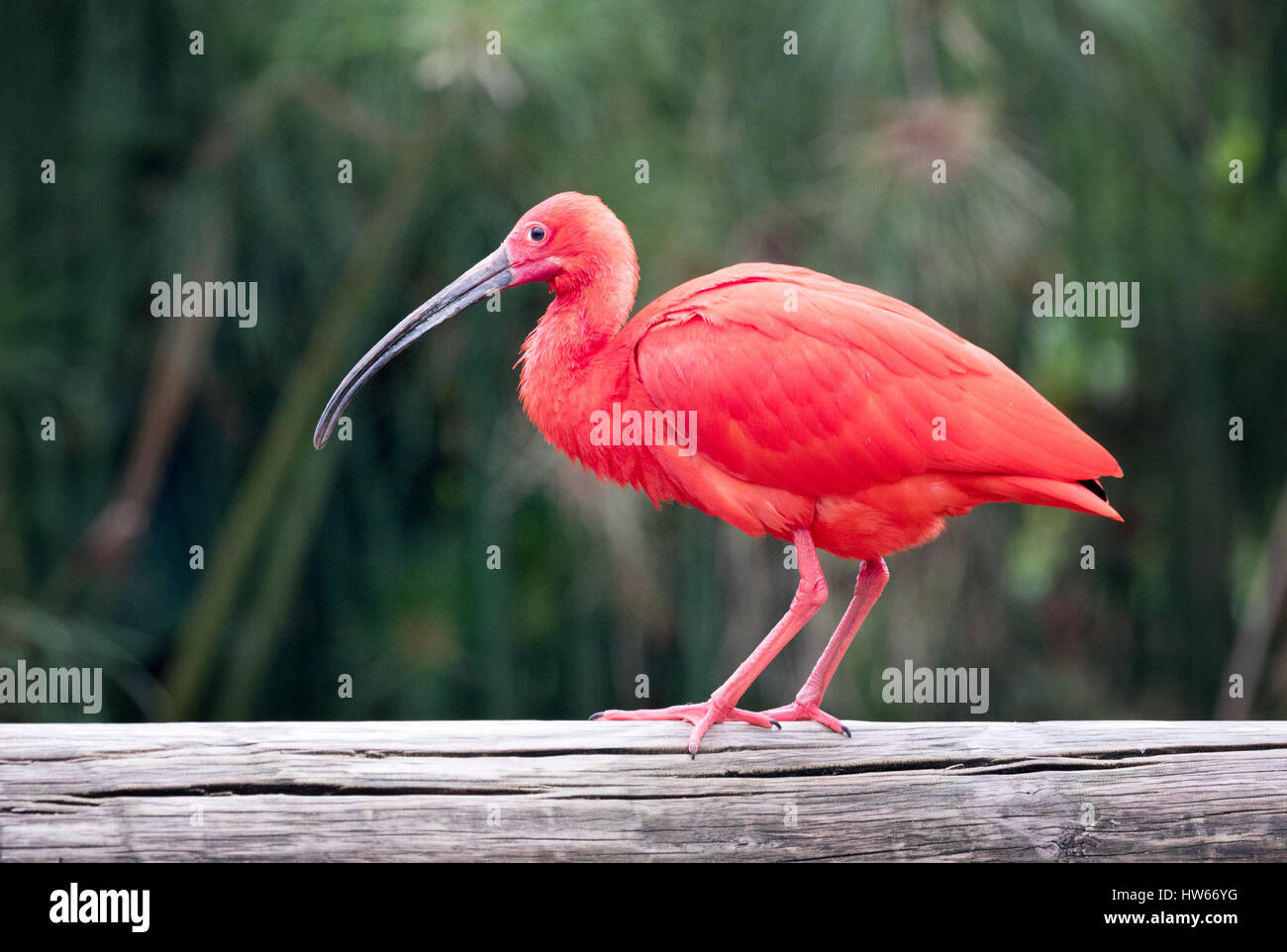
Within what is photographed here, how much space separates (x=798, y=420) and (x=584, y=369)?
0.50 m

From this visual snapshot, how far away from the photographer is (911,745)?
2.68 meters

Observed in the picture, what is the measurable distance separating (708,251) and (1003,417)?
2.42m

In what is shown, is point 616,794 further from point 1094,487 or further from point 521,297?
point 521,297

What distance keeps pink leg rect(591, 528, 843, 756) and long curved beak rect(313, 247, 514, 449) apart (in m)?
0.90

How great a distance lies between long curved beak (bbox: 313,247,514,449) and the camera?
3045mm

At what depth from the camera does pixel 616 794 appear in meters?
2.61

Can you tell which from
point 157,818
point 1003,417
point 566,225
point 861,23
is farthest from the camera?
point 861,23

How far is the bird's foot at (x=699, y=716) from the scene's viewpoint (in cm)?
267

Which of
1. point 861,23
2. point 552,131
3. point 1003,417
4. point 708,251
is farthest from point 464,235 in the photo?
point 1003,417

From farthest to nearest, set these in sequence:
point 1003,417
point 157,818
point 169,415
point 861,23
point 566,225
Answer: point 169,415 → point 861,23 → point 566,225 → point 1003,417 → point 157,818

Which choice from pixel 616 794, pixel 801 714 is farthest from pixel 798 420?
pixel 616 794

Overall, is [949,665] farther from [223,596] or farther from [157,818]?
[157,818]

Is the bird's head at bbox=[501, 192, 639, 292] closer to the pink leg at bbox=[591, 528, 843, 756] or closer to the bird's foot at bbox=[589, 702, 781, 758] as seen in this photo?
the pink leg at bbox=[591, 528, 843, 756]

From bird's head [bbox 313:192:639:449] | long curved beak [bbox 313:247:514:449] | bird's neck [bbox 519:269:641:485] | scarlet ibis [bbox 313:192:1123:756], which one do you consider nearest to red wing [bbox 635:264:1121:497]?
scarlet ibis [bbox 313:192:1123:756]
